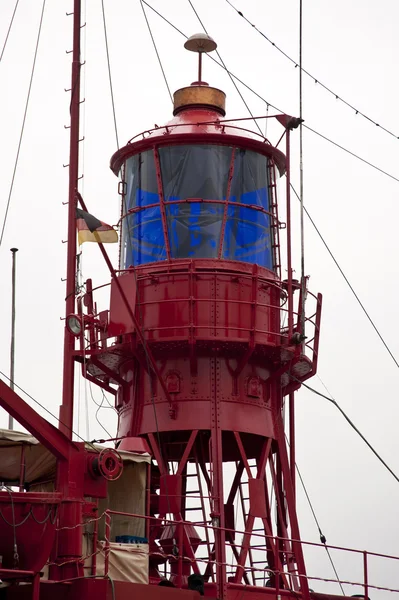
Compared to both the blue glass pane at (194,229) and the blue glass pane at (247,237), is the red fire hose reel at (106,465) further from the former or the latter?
the blue glass pane at (247,237)

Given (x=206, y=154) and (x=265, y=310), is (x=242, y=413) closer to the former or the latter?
(x=265, y=310)

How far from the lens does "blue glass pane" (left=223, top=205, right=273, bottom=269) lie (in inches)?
1118

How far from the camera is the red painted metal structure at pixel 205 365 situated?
87.2 feet

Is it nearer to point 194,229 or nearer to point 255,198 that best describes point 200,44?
point 255,198

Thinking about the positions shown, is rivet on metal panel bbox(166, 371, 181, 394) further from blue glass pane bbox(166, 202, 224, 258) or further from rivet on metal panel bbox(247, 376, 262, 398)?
blue glass pane bbox(166, 202, 224, 258)

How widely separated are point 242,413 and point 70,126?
605 cm

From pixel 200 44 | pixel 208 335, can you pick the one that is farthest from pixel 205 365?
pixel 200 44

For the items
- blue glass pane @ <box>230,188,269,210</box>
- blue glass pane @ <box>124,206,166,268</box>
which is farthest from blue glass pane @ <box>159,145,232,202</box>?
blue glass pane @ <box>124,206,166,268</box>

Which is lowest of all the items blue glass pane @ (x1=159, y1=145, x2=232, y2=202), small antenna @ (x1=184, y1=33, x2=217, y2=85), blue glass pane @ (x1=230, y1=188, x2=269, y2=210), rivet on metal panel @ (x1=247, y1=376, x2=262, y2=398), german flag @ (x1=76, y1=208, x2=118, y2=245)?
rivet on metal panel @ (x1=247, y1=376, x2=262, y2=398)

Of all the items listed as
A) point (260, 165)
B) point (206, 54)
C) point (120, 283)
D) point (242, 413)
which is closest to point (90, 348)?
point (120, 283)

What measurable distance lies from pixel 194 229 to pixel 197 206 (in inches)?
17.8

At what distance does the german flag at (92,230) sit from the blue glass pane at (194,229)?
206 centimetres

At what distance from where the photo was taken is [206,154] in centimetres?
2889

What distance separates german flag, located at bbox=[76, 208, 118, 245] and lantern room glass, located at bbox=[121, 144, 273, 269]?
1992 millimetres
